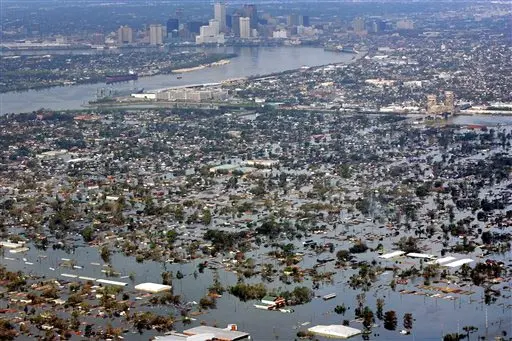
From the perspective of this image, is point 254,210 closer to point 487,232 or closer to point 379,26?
point 487,232

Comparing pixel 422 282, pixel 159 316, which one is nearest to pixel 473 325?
pixel 422 282

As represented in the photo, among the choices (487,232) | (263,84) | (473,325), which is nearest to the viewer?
(473,325)

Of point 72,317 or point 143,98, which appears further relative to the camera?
point 143,98

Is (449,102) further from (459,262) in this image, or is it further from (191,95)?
(459,262)

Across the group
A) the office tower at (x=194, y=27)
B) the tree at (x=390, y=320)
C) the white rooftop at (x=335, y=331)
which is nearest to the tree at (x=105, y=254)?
the white rooftop at (x=335, y=331)

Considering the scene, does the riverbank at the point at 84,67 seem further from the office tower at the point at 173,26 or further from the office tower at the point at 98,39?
the office tower at the point at 173,26

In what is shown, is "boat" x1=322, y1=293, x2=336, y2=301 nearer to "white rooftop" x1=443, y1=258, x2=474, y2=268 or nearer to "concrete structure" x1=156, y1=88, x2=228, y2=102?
"white rooftop" x1=443, y1=258, x2=474, y2=268

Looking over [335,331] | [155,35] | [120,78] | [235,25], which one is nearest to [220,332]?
[335,331]
